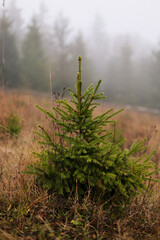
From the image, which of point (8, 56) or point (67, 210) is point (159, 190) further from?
point (8, 56)

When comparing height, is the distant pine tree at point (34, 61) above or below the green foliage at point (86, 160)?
above

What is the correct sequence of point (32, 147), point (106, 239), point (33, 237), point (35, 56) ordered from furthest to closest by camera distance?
1. point (35, 56)
2. point (32, 147)
3. point (106, 239)
4. point (33, 237)

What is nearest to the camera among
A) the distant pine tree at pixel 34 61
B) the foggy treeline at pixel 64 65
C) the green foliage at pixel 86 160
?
the green foliage at pixel 86 160

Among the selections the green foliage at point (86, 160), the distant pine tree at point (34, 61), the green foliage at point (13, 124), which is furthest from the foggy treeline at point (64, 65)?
the green foliage at point (86, 160)

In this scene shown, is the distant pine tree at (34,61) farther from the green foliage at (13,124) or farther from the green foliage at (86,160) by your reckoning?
the green foliage at (86,160)

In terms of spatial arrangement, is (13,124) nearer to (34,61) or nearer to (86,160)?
(86,160)

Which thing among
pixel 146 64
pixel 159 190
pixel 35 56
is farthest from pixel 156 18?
pixel 159 190

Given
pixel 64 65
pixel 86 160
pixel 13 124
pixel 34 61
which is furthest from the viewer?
pixel 64 65

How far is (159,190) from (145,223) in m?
1.01

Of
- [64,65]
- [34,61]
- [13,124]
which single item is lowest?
[13,124]

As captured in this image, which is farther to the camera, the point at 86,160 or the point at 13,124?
the point at 13,124

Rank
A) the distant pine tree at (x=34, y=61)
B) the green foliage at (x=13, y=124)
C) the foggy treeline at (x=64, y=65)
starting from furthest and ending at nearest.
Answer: the foggy treeline at (x=64, y=65)
the distant pine tree at (x=34, y=61)
the green foliage at (x=13, y=124)

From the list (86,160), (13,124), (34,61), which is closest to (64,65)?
(34,61)

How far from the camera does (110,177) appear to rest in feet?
6.48
